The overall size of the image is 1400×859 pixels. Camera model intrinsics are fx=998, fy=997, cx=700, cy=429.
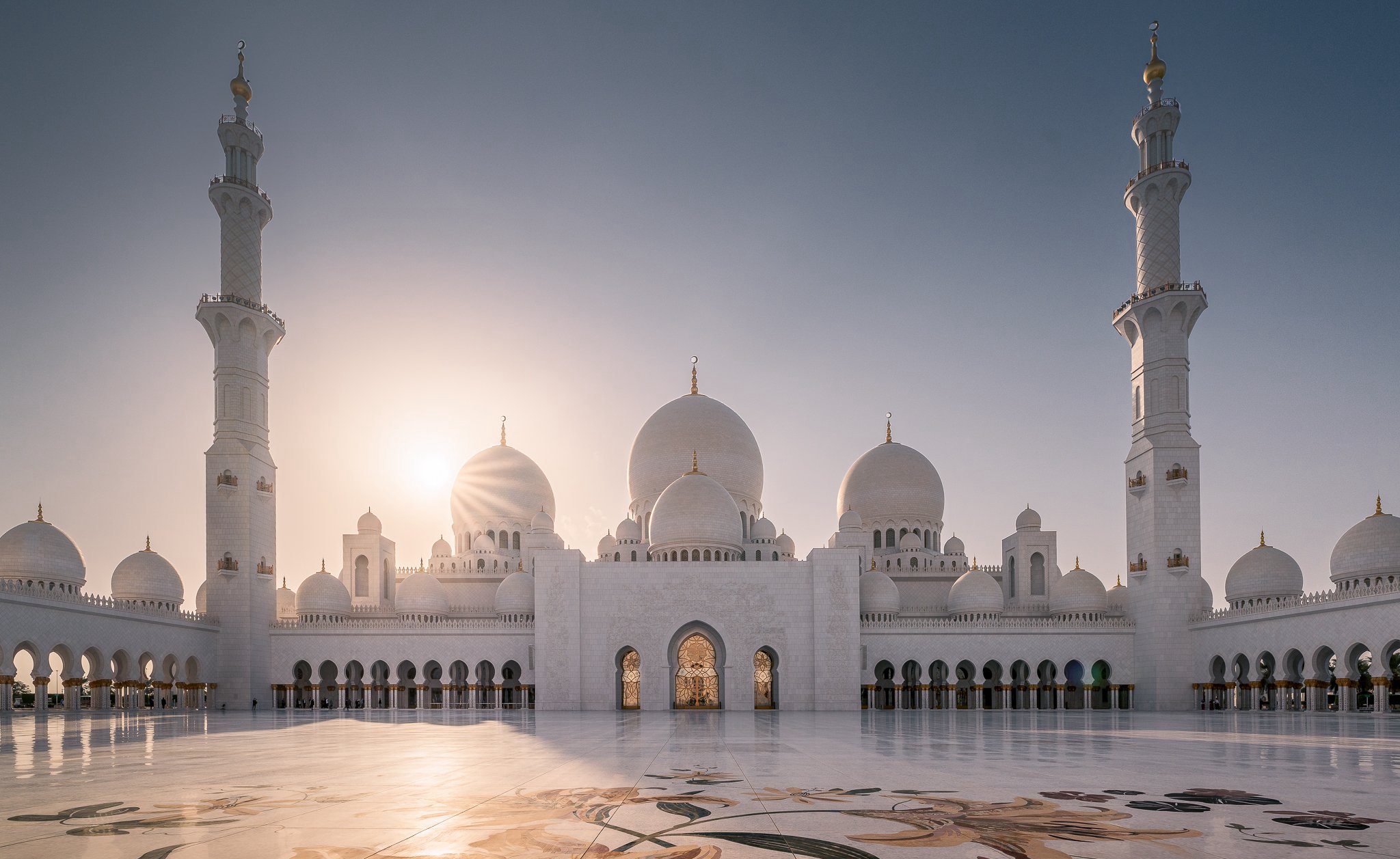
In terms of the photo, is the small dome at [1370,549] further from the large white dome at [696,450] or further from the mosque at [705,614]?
the large white dome at [696,450]

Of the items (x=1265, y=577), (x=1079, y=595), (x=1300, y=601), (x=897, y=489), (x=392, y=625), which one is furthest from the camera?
(x=897, y=489)

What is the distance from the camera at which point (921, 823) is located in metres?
4.96

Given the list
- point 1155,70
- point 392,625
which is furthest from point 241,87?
point 1155,70

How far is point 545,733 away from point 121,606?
57.7 ft

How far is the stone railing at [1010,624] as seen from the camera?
104 feet

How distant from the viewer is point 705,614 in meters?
30.7

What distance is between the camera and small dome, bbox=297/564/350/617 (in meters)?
33.6

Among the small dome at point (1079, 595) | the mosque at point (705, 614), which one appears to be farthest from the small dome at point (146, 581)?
the small dome at point (1079, 595)

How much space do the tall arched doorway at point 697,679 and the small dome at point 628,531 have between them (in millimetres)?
6530

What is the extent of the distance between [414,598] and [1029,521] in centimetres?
2273

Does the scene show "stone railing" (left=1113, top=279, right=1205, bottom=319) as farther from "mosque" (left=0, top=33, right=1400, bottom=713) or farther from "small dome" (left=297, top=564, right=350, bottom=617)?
"small dome" (left=297, top=564, right=350, bottom=617)

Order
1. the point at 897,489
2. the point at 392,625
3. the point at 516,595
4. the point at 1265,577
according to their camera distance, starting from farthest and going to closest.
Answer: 1. the point at 897,489
2. the point at 516,595
3. the point at 392,625
4. the point at 1265,577

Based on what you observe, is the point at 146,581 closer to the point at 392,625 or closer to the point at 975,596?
the point at 392,625

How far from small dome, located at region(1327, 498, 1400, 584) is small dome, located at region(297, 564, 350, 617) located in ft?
100
